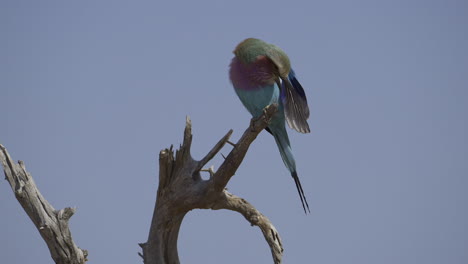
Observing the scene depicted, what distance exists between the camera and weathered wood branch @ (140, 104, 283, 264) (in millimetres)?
3855

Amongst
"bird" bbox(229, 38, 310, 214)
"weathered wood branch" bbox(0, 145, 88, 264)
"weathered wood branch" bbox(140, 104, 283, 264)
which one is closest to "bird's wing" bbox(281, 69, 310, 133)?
"bird" bbox(229, 38, 310, 214)

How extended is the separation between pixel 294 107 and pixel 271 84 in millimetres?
240

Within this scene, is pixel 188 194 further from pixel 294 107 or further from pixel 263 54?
pixel 263 54

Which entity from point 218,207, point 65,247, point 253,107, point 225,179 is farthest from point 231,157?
point 65,247

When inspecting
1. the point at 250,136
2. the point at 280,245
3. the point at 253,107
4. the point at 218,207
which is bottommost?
the point at 280,245

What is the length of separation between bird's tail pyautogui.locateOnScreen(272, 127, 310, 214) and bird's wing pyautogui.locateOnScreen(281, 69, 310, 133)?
20 cm

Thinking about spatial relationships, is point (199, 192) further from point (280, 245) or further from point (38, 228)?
point (38, 228)

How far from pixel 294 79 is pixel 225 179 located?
102 cm

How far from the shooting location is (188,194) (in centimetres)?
393

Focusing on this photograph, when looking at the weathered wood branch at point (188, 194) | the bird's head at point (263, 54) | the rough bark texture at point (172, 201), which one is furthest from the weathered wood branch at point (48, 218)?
the bird's head at point (263, 54)

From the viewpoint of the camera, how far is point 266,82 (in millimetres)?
4277

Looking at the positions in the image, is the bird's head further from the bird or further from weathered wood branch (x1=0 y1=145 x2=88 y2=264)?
weathered wood branch (x1=0 y1=145 x2=88 y2=264)

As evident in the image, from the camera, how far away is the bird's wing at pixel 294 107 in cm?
429

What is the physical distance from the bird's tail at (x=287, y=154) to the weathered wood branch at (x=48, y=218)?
5.12ft
